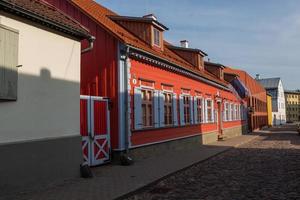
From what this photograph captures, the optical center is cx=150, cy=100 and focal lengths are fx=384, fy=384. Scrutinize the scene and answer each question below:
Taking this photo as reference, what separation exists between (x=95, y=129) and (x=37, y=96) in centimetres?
375

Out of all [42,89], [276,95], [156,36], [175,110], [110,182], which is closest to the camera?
[42,89]

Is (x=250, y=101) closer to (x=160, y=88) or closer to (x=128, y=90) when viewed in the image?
(x=160, y=88)

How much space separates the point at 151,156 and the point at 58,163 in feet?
20.5

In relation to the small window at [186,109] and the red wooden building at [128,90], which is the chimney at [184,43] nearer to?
the red wooden building at [128,90]

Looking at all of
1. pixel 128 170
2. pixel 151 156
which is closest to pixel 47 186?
pixel 128 170

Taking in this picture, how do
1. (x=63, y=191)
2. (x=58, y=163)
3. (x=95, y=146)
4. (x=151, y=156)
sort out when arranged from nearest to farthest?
(x=63, y=191), (x=58, y=163), (x=95, y=146), (x=151, y=156)

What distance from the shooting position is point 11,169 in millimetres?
7941

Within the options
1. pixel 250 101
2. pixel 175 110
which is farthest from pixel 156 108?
pixel 250 101

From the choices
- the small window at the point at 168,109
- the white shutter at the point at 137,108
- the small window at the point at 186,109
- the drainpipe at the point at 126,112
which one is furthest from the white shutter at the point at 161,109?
the small window at the point at 186,109

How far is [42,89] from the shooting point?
9102mm

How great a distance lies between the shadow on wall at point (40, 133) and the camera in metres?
7.94

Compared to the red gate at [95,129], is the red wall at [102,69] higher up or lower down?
higher up

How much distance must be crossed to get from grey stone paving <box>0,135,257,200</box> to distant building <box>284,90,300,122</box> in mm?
121002

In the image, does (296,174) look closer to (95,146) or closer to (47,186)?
(95,146)
